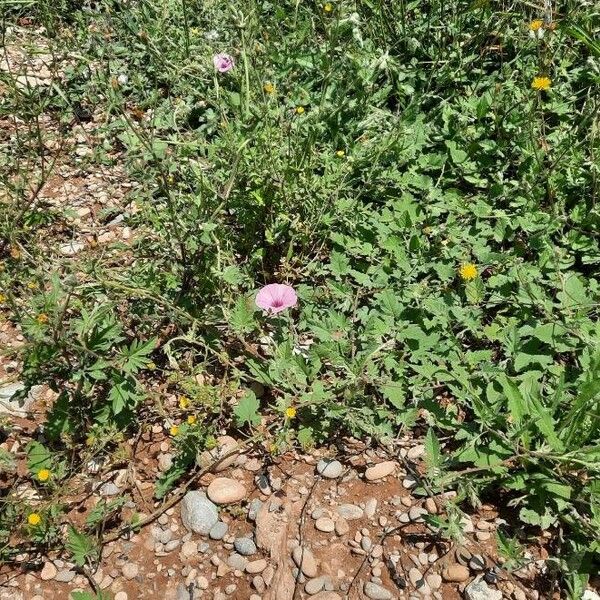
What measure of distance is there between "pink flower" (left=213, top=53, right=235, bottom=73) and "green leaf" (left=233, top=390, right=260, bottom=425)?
149 cm

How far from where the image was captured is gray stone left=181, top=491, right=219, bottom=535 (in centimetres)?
208

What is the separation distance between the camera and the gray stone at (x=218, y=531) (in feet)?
6.79

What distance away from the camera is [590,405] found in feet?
6.53

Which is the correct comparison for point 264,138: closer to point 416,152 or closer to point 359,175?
point 359,175

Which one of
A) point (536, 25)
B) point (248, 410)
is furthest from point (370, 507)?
point (536, 25)

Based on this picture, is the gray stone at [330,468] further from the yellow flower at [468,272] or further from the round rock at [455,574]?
the yellow flower at [468,272]

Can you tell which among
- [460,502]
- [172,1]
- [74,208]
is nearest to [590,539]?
[460,502]

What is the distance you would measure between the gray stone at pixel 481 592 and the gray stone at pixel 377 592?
0.23 metres

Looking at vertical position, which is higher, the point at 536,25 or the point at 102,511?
the point at 536,25

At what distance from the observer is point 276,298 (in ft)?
7.92

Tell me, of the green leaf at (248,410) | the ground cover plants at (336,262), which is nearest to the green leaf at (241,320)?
the ground cover plants at (336,262)

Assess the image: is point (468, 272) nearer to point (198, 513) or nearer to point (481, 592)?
point (481, 592)

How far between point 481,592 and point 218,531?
2.70ft

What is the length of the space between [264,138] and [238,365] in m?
0.94
